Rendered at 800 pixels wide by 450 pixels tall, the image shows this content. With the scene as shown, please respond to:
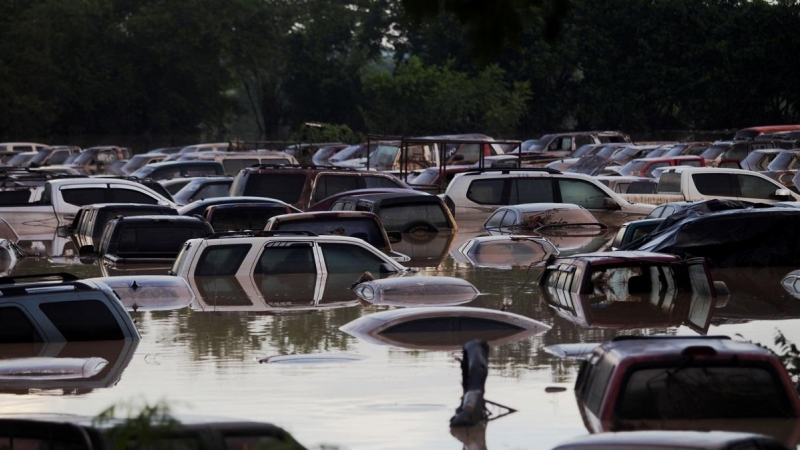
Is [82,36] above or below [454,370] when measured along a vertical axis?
above

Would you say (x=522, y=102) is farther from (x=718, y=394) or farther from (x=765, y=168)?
(x=718, y=394)

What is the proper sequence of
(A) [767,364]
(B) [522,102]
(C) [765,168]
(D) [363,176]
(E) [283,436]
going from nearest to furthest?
(E) [283,436], (A) [767,364], (D) [363,176], (C) [765,168], (B) [522,102]

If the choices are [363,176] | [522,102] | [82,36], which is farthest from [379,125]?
[363,176]

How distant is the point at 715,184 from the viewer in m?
33.6

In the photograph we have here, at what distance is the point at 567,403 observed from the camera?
514 inches

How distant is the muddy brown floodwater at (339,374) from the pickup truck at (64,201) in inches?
444

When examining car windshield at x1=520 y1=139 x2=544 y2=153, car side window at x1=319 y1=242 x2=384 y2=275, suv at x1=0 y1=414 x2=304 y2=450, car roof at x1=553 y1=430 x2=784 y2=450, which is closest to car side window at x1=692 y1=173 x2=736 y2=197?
car side window at x1=319 y1=242 x2=384 y2=275

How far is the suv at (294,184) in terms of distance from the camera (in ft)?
104

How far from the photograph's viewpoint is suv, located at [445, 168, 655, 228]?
108 ft

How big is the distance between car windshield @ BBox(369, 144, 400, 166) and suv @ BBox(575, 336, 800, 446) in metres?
39.0

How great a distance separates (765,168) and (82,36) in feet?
149

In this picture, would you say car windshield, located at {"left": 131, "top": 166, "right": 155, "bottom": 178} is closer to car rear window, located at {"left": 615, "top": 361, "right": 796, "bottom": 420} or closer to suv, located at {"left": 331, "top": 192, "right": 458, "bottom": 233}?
suv, located at {"left": 331, "top": 192, "right": 458, "bottom": 233}

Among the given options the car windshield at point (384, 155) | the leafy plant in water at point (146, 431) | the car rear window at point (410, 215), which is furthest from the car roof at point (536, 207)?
the leafy plant in water at point (146, 431)

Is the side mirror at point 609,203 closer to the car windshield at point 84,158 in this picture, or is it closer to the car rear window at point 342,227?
the car rear window at point 342,227
